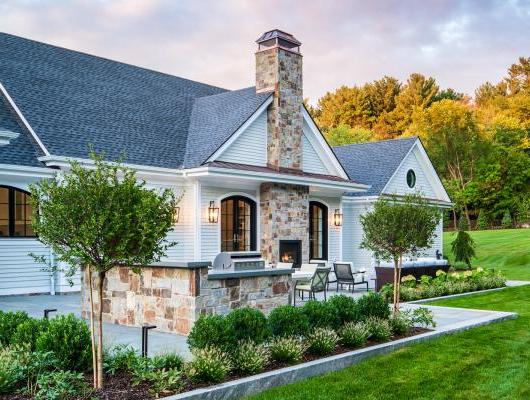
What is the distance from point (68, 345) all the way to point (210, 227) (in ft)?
35.2

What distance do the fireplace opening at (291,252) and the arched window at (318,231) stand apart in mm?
2526

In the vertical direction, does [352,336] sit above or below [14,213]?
below

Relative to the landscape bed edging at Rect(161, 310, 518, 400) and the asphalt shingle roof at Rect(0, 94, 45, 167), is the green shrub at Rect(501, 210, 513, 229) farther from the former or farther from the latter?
the asphalt shingle roof at Rect(0, 94, 45, 167)

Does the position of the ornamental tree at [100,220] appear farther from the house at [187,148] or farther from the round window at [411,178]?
the round window at [411,178]

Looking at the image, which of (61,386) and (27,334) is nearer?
(61,386)

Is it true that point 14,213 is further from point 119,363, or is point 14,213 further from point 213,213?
point 119,363

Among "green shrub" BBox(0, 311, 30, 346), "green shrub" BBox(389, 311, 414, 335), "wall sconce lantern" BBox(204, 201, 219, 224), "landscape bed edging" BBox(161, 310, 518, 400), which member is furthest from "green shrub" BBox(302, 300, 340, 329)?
"wall sconce lantern" BBox(204, 201, 219, 224)

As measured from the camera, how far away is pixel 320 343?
24.5 feet

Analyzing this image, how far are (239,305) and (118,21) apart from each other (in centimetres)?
1528

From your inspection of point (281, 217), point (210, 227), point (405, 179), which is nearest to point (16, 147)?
point (210, 227)

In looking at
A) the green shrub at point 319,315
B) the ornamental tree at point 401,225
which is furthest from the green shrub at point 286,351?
the ornamental tree at point 401,225

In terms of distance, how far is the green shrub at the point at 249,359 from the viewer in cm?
642

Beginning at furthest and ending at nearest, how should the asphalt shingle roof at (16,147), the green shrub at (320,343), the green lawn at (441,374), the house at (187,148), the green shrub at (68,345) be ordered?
the house at (187,148)
the asphalt shingle roof at (16,147)
the green shrub at (320,343)
the green lawn at (441,374)
the green shrub at (68,345)

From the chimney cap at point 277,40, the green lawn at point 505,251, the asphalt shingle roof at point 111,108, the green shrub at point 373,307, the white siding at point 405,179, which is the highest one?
the chimney cap at point 277,40
